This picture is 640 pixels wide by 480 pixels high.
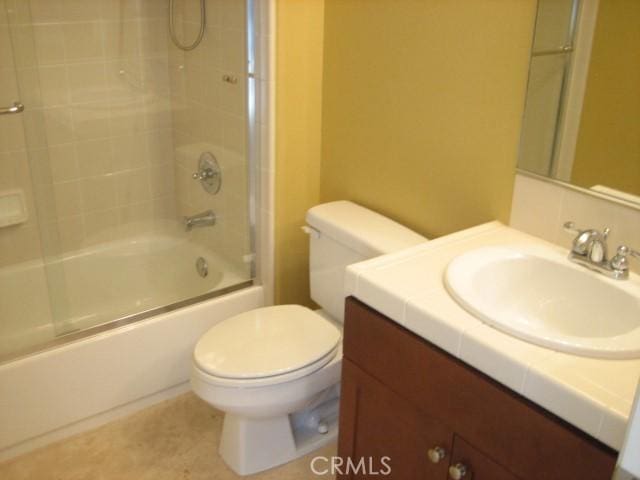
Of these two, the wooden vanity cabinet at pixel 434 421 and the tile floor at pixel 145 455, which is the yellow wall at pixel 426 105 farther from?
the tile floor at pixel 145 455

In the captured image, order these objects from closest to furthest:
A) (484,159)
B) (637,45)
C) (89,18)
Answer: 1. (637,45)
2. (484,159)
3. (89,18)

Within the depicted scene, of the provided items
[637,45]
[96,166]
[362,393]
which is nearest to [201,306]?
[96,166]

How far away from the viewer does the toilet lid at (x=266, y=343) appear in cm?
187

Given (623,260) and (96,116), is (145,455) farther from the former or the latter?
(623,260)

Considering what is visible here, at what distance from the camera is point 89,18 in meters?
2.56

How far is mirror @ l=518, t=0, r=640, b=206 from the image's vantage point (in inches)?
58.4

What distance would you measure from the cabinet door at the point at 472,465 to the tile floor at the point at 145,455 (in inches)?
31.8

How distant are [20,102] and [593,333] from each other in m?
2.04

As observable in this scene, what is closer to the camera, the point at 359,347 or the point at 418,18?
the point at 359,347

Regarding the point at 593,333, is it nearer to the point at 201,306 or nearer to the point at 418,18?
the point at 418,18

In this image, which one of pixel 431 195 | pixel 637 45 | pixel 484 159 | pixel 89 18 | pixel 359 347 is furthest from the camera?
pixel 89 18

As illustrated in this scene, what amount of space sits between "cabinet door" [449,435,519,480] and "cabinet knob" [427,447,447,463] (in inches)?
0.9

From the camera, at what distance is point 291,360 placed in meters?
1.90

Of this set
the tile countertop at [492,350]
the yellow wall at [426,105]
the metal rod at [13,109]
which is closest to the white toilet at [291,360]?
the yellow wall at [426,105]
